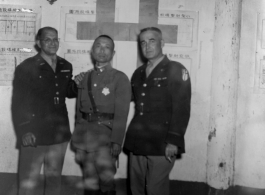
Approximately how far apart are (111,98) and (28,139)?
0.55 meters

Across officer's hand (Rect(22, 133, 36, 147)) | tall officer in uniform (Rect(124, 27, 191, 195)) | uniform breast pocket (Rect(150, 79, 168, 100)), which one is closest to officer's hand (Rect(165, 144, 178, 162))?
tall officer in uniform (Rect(124, 27, 191, 195))

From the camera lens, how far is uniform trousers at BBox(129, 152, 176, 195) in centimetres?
171

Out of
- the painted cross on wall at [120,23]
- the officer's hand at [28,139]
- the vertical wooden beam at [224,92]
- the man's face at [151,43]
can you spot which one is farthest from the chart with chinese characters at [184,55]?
the officer's hand at [28,139]

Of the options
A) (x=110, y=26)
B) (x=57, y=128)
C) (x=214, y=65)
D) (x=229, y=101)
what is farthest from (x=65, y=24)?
(x=229, y=101)

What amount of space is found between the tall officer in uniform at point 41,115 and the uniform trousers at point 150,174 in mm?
500

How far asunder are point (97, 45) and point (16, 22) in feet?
2.67

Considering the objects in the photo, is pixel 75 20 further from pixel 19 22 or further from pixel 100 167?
pixel 100 167

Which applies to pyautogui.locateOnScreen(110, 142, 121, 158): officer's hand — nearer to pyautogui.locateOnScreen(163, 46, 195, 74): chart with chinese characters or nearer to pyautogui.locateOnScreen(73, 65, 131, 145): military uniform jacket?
pyautogui.locateOnScreen(73, 65, 131, 145): military uniform jacket

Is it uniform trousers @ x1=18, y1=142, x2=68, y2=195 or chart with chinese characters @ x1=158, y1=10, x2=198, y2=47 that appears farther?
chart with chinese characters @ x1=158, y1=10, x2=198, y2=47

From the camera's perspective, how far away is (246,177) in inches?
91.1

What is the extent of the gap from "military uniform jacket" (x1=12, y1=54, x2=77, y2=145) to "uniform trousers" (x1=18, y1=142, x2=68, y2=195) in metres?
0.06

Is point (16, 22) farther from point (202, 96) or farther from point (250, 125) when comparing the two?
point (250, 125)

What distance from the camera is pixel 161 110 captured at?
69.2 inches

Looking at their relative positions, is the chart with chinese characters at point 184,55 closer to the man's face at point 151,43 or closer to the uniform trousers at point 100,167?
the man's face at point 151,43
